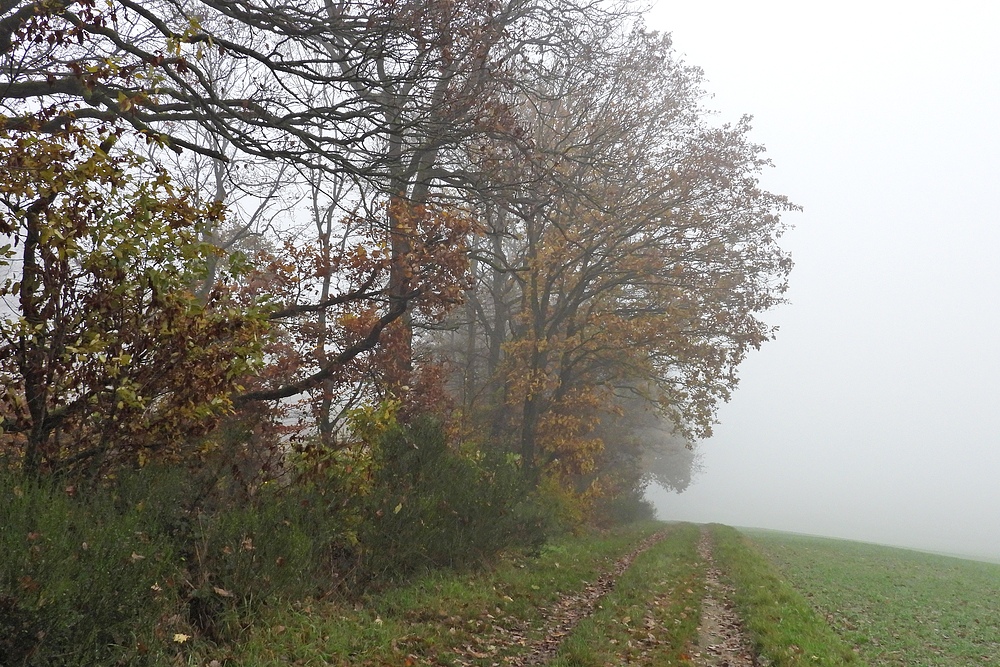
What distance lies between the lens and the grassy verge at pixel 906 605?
9398 millimetres

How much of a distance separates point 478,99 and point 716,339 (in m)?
14.5

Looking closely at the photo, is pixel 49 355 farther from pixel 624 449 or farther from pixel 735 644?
pixel 624 449

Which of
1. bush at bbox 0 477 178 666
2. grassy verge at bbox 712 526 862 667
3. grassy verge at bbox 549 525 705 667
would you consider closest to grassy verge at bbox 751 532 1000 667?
grassy verge at bbox 712 526 862 667

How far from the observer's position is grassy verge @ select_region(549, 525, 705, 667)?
276 inches

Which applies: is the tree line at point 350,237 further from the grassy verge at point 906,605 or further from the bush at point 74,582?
the grassy verge at point 906,605

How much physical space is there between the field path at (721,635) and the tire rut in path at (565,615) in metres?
1.60

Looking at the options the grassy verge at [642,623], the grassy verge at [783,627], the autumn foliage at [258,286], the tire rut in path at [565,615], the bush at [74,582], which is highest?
the autumn foliage at [258,286]

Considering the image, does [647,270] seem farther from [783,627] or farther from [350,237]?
[783,627]

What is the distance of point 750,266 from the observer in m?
19.7

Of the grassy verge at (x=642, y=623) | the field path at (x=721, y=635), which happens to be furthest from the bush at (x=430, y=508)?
the field path at (x=721, y=635)

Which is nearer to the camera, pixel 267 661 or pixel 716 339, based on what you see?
pixel 267 661

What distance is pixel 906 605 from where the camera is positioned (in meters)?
13.2

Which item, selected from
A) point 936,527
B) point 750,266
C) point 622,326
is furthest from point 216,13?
point 936,527

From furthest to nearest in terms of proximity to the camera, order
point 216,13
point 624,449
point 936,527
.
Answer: point 936,527 → point 624,449 → point 216,13
